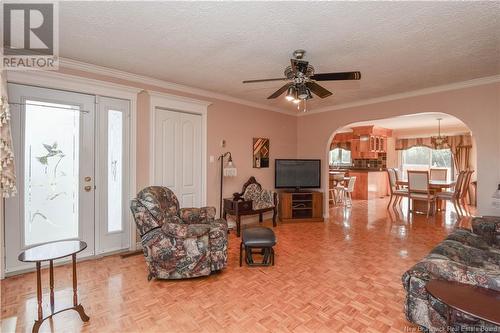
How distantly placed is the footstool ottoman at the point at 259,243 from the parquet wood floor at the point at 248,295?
0.41ft

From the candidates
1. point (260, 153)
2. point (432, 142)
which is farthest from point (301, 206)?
point (432, 142)

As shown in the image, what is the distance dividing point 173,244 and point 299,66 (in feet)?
7.29

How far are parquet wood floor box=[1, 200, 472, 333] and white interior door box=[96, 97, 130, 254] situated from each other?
1.06ft

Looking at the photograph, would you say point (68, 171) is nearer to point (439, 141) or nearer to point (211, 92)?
point (211, 92)

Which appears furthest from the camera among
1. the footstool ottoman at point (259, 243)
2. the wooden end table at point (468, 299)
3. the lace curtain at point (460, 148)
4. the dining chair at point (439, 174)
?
the lace curtain at point (460, 148)

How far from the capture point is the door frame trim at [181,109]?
373 centimetres

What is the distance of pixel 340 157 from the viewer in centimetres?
1001

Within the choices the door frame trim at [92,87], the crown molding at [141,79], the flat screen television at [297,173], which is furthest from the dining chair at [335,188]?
the door frame trim at [92,87]

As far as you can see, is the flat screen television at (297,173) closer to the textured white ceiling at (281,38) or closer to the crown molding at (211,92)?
the crown molding at (211,92)

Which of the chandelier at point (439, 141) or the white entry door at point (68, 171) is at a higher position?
the chandelier at point (439, 141)

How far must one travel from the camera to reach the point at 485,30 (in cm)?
229

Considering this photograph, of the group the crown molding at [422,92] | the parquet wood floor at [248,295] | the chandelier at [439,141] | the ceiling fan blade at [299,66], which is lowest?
the parquet wood floor at [248,295]

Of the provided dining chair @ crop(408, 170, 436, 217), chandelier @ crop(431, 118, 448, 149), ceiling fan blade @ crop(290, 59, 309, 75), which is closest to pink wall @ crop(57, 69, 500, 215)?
dining chair @ crop(408, 170, 436, 217)

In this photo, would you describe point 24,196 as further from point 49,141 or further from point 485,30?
point 485,30
